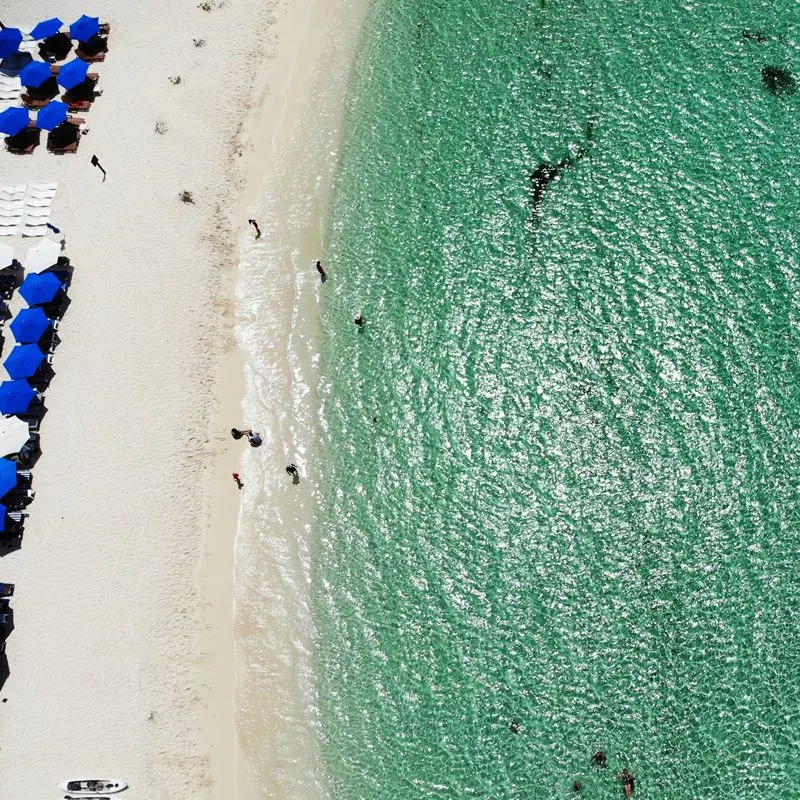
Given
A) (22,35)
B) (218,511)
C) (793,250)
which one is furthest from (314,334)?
(22,35)

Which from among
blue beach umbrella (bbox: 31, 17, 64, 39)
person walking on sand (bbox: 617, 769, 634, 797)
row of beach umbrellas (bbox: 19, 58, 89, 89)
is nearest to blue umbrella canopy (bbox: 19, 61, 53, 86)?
row of beach umbrellas (bbox: 19, 58, 89, 89)

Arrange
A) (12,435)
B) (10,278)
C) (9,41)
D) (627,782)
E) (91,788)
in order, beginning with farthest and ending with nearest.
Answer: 1. (9,41)
2. (10,278)
3. (12,435)
4. (91,788)
5. (627,782)

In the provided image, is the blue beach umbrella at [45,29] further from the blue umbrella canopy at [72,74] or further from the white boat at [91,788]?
the white boat at [91,788]

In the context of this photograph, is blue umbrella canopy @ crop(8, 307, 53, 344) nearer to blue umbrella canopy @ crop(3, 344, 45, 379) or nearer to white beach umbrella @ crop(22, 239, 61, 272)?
blue umbrella canopy @ crop(3, 344, 45, 379)

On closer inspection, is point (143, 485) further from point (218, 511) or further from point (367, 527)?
point (367, 527)

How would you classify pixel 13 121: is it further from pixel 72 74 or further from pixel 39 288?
pixel 39 288

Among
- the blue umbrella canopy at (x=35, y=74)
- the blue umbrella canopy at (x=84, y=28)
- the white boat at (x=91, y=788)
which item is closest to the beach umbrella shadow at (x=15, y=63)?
the blue umbrella canopy at (x=35, y=74)

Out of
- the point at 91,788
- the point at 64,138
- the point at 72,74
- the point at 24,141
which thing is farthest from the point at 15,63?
the point at 91,788
